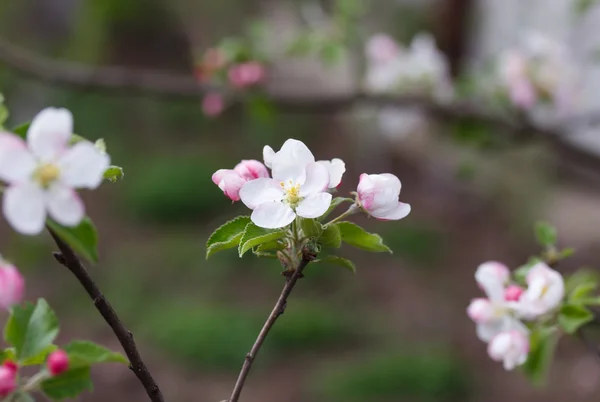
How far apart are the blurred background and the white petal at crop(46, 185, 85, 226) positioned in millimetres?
1067

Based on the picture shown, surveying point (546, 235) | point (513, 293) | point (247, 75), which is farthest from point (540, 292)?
point (247, 75)

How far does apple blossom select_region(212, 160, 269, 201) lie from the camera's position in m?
0.47

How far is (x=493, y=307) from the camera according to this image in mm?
640

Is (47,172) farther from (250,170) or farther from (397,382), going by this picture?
(397,382)

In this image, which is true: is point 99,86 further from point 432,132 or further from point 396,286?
point 432,132

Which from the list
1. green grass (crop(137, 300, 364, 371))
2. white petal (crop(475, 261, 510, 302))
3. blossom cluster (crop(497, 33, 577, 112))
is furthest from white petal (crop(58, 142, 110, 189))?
green grass (crop(137, 300, 364, 371))

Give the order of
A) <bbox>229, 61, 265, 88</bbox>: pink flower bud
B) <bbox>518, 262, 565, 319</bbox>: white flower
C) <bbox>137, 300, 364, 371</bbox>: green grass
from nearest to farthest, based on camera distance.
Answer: <bbox>518, 262, 565, 319</bbox>: white flower → <bbox>229, 61, 265, 88</bbox>: pink flower bud → <bbox>137, 300, 364, 371</bbox>: green grass

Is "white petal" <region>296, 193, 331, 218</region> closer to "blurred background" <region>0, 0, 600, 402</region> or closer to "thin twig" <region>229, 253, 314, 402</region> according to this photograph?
"thin twig" <region>229, 253, 314, 402</region>

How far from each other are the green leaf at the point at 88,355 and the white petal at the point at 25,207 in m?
0.09

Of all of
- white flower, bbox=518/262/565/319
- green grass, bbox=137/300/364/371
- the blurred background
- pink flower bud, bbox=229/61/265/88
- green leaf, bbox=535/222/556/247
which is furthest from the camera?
green grass, bbox=137/300/364/371

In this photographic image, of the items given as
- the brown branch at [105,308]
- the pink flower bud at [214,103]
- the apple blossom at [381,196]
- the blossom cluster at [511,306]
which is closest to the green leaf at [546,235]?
the blossom cluster at [511,306]

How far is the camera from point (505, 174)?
3.46 m

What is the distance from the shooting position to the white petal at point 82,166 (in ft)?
1.14

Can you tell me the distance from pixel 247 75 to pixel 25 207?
1085mm
